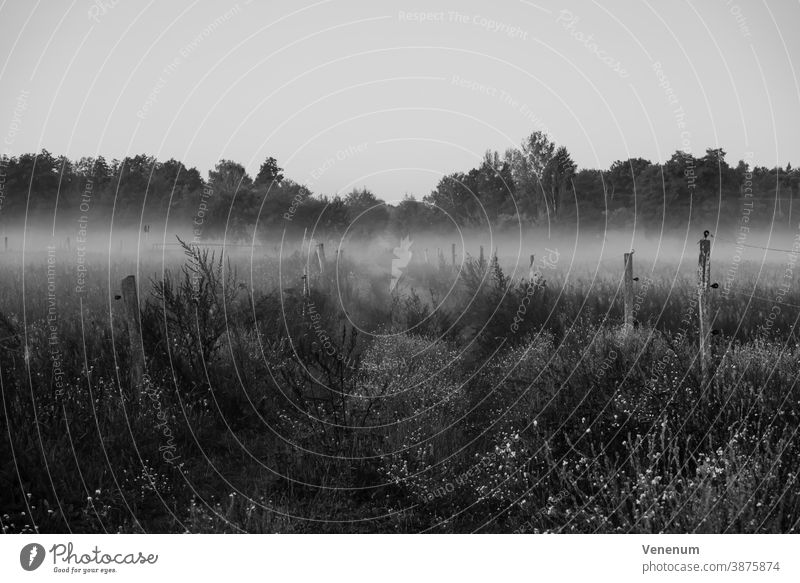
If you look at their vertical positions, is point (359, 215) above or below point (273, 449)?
above

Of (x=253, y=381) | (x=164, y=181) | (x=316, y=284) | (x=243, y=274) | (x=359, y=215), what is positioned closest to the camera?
(x=253, y=381)

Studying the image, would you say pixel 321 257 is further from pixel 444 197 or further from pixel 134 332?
pixel 134 332

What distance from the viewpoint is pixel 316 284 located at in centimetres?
1542

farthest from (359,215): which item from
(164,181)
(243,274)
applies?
(164,181)

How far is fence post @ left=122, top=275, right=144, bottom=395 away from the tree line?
643cm

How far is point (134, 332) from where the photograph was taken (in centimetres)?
722

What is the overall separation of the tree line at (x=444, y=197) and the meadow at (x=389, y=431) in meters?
6.11

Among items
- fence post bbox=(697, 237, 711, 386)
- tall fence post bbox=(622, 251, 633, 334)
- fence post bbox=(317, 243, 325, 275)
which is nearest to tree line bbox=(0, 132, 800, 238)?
fence post bbox=(317, 243, 325, 275)

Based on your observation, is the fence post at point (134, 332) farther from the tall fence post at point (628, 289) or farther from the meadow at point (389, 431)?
the tall fence post at point (628, 289)

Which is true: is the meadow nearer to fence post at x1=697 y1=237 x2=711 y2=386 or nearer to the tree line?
fence post at x1=697 y1=237 x2=711 y2=386

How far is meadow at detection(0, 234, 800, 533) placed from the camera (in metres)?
4.81
